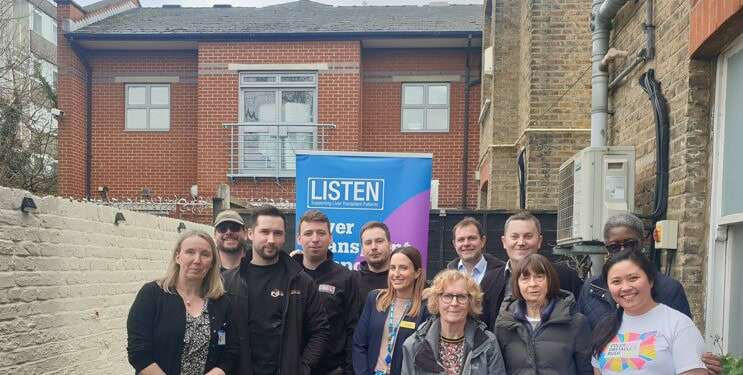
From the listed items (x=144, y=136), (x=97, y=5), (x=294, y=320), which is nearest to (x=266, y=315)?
(x=294, y=320)

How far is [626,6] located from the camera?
5.85m

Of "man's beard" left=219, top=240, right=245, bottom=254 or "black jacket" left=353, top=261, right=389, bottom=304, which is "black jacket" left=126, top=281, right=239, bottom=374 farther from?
"black jacket" left=353, top=261, right=389, bottom=304

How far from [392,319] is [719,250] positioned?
2082mm

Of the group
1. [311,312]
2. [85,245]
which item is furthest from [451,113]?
[311,312]

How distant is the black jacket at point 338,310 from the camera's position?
436 cm

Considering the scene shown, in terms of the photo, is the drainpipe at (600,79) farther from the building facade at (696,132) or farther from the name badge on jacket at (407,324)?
the name badge on jacket at (407,324)

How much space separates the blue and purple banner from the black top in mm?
1987

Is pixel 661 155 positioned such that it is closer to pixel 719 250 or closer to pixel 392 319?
pixel 719 250

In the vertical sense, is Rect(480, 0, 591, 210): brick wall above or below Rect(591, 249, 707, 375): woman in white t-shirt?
above

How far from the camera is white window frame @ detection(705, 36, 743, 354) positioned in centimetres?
410

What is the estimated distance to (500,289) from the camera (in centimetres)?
410

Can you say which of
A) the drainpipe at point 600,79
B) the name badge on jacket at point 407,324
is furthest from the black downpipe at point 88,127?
the name badge on jacket at point 407,324

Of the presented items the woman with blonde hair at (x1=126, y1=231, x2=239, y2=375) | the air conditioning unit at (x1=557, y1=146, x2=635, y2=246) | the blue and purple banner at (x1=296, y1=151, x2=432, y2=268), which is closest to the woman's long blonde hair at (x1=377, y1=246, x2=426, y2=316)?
the woman with blonde hair at (x1=126, y1=231, x2=239, y2=375)

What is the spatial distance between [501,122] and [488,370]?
8634mm
